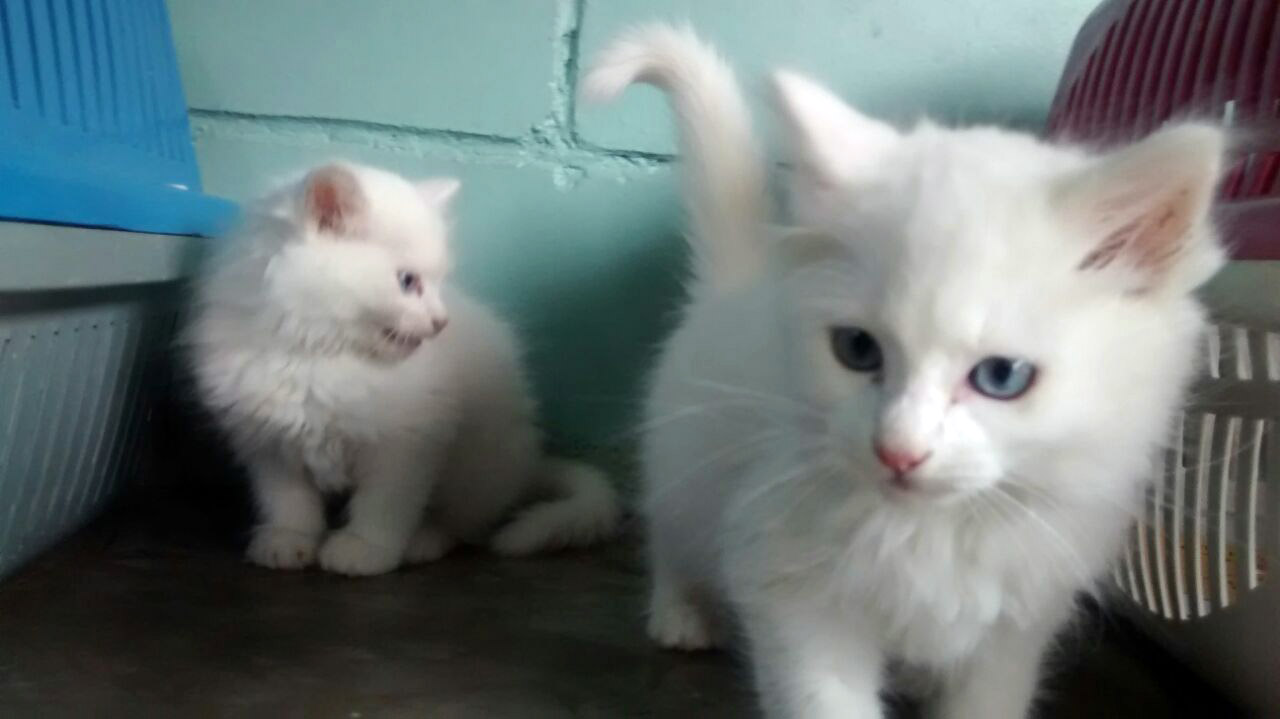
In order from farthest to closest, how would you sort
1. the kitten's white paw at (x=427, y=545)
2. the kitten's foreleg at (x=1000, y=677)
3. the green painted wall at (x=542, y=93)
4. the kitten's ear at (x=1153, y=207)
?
the green painted wall at (x=542, y=93), the kitten's white paw at (x=427, y=545), the kitten's foreleg at (x=1000, y=677), the kitten's ear at (x=1153, y=207)

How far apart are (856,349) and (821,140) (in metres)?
0.17

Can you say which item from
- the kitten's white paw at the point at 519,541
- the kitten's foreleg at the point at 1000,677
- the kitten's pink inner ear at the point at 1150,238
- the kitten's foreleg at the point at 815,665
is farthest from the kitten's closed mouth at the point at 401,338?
the kitten's pink inner ear at the point at 1150,238

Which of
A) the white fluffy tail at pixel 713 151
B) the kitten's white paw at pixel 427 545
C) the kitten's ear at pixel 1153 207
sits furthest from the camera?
the kitten's white paw at pixel 427 545

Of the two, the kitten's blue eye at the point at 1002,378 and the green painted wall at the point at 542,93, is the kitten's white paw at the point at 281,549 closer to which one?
the green painted wall at the point at 542,93

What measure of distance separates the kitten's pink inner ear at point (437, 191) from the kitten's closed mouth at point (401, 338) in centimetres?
23

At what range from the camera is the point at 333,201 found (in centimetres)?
139

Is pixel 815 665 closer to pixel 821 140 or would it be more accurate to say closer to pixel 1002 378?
pixel 1002 378

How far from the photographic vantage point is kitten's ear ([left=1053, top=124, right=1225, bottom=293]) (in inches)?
29.2

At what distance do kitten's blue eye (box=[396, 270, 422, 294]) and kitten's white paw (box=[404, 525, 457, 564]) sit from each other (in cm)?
38

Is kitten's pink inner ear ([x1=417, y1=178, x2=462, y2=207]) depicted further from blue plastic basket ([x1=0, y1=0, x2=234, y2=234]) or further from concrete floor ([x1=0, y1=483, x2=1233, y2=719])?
concrete floor ([x1=0, y1=483, x2=1233, y2=719])

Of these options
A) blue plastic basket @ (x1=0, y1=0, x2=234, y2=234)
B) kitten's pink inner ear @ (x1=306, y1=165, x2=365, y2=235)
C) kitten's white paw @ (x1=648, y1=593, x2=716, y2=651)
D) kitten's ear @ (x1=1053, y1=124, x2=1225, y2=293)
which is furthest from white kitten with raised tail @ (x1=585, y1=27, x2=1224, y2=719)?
blue plastic basket @ (x1=0, y1=0, x2=234, y2=234)

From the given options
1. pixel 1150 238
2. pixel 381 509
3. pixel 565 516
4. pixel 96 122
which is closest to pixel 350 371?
pixel 381 509

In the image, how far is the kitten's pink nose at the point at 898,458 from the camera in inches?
29.5

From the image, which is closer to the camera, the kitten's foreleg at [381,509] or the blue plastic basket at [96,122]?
the blue plastic basket at [96,122]
